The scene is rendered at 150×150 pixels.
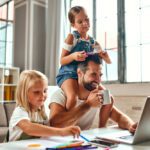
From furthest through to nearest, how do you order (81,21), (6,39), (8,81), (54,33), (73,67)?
(6,39) → (8,81) → (54,33) → (81,21) → (73,67)

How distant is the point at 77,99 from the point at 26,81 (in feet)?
1.49

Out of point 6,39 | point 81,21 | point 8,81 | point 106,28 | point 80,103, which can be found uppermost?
point 6,39

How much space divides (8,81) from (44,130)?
3319mm

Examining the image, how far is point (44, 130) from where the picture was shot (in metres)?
1.17

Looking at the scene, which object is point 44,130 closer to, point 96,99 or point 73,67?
point 96,99

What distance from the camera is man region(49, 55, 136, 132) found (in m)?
1.54

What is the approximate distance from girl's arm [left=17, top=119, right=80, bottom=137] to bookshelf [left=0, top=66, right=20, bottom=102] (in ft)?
10.1

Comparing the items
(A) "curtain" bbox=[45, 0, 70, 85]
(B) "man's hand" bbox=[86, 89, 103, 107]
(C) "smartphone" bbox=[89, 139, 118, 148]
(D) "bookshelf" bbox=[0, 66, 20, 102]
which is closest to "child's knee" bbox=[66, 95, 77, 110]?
(B) "man's hand" bbox=[86, 89, 103, 107]

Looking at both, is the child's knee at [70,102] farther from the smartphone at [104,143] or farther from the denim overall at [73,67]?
the smartphone at [104,143]

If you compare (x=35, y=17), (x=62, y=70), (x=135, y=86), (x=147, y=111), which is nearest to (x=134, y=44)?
(x=135, y=86)

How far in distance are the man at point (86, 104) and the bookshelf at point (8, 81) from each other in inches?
104

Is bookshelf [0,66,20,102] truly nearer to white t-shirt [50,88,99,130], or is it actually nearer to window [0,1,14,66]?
window [0,1,14,66]

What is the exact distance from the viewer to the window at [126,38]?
3104 mm

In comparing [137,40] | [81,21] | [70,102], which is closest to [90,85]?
[70,102]
